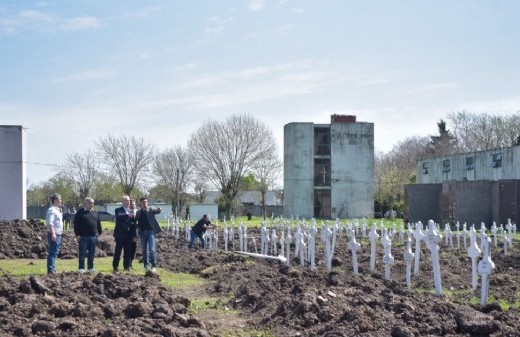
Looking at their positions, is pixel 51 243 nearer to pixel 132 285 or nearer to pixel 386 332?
pixel 132 285

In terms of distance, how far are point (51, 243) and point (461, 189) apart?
2844cm

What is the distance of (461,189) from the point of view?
129 ft

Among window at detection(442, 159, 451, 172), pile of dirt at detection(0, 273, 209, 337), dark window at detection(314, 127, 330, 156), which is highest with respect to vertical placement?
dark window at detection(314, 127, 330, 156)

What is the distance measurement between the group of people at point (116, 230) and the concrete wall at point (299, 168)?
1924 inches

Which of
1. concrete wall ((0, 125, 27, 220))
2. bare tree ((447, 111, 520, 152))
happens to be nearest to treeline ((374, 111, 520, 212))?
bare tree ((447, 111, 520, 152))

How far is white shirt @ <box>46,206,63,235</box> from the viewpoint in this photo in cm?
1523

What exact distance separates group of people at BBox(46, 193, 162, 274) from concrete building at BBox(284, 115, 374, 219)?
4896 centimetres

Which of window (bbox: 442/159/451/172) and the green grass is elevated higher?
window (bbox: 442/159/451/172)

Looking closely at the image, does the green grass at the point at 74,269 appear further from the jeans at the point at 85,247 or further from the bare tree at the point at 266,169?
the bare tree at the point at 266,169

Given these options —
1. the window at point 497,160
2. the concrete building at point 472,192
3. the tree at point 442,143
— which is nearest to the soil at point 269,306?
the concrete building at point 472,192

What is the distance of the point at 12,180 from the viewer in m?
36.1

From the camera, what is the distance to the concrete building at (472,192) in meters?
38.3

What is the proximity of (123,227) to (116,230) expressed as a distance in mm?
177

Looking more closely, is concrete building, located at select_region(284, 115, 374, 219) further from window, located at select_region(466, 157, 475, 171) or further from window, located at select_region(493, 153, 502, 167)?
window, located at select_region(493, 153, 502, 167)
